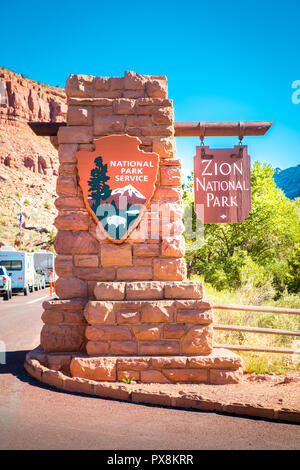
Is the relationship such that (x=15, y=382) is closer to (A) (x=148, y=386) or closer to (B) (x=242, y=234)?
(A) (x=148, y=386)

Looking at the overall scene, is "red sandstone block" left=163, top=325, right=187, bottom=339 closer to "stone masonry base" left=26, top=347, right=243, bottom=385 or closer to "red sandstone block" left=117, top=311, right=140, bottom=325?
"stone masonry base" left=26, top=347, right=243, bottom=385

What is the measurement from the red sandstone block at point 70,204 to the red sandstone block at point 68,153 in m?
0.56

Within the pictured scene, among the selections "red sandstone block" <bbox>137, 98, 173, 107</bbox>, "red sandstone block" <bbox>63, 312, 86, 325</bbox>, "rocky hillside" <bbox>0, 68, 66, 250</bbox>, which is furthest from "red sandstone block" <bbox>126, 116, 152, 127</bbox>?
"rocky hillside" <bbox>0, 68, 66, 250</bbox>

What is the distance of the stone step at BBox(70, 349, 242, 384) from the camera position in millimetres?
5020

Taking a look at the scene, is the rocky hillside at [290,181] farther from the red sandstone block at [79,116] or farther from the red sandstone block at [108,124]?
the red sandstone block at [79,116]

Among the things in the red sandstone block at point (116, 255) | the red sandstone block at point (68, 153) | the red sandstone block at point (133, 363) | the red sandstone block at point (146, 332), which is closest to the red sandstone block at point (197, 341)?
the red sandstone block at point (146, 332)

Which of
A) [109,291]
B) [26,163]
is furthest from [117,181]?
[26,163]

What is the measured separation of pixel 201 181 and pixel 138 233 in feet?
4.49

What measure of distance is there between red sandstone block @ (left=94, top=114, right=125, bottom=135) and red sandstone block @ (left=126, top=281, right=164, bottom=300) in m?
2.25

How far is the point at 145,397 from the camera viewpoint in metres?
4.42

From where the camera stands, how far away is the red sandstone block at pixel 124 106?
5.73 m

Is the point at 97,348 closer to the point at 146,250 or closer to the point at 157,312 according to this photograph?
the point at 157,312
